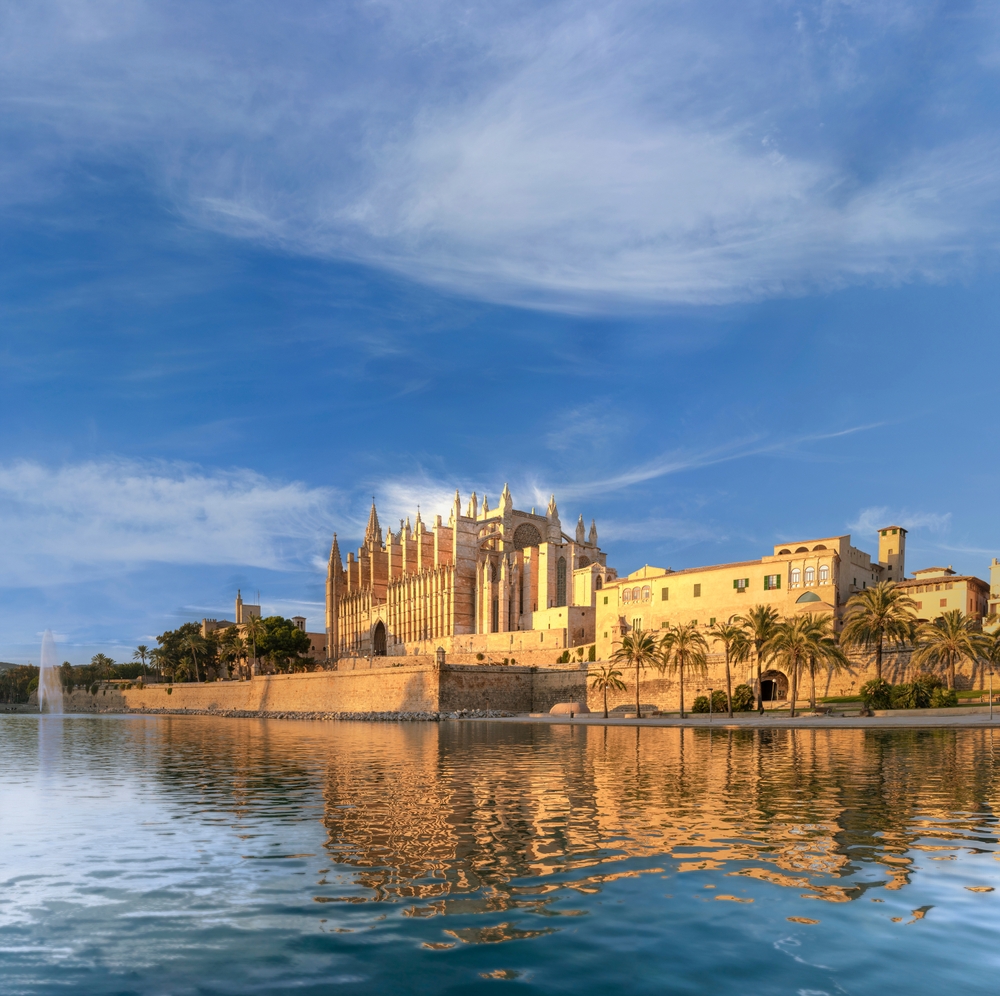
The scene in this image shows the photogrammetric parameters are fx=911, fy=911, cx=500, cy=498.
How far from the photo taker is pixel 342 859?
42.3 feet

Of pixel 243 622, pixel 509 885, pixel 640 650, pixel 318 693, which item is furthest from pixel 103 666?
pixel 509 885

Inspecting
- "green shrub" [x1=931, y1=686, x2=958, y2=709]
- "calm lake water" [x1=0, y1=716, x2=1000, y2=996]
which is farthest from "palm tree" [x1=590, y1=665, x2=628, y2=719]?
"calm lake water" [x1=0, y1=716, x2=1000, y2=996]

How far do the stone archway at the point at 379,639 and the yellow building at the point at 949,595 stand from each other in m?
76.0

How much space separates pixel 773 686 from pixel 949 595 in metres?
13.6

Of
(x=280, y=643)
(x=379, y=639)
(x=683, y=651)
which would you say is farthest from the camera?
(x=379, y=639)

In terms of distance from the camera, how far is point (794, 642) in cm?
5425

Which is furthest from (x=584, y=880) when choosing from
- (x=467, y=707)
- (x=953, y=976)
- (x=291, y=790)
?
(x=467, y=707)

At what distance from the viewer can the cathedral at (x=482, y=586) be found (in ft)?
301

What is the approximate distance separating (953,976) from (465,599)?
323 feet

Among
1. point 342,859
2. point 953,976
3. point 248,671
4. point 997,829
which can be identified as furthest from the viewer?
point 248,671

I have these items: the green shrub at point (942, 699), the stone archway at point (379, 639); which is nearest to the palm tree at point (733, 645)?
the green shrub at point (942, 699)

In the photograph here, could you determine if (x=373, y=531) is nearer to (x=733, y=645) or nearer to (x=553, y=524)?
(x=553, y=524)

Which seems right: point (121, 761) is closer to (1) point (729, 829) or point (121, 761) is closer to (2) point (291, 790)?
(2) point (291, 790)

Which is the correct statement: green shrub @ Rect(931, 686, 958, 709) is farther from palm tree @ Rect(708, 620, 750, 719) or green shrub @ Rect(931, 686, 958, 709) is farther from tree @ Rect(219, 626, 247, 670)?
tree @ Rect(219, 626, 247, 670)
